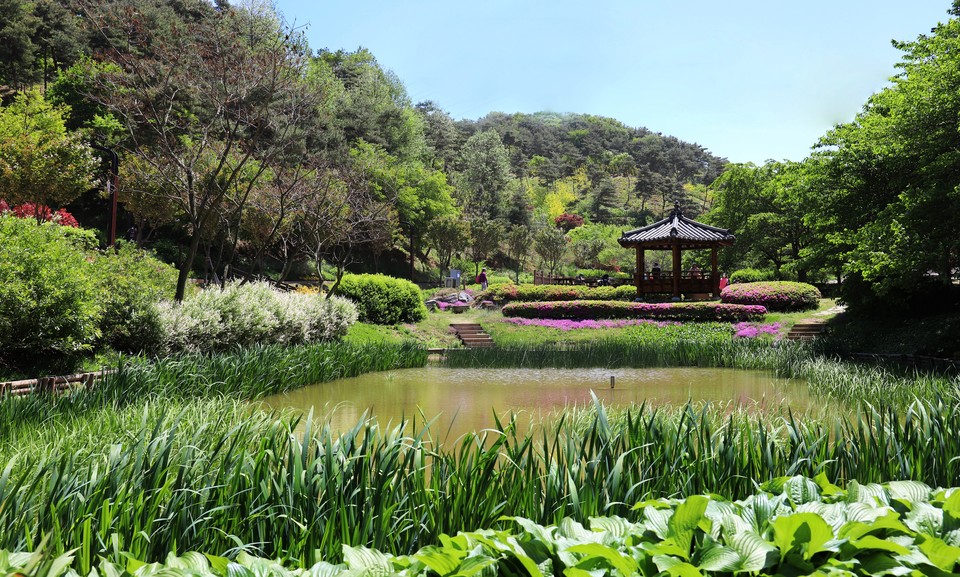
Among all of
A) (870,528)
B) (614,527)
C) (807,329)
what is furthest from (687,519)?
(807,329)

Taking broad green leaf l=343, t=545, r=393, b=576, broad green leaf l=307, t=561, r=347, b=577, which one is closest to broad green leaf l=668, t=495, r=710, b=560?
broad green leaf l=343, t=545, r=393, b=576

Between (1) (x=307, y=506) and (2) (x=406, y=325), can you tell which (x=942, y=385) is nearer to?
(1) (x=307, y=506)

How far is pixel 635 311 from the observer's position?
1967 cm

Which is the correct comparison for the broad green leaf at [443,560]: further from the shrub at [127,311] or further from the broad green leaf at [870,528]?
the shrub at [127,311]

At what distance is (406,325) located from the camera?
59.3 ft

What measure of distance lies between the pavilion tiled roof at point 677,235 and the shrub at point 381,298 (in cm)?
874

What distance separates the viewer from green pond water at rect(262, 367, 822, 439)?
7285 mm

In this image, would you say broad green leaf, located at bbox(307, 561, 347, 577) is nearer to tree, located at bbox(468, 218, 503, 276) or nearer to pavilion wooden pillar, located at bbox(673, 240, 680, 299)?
pavilion wooden pillar, located at bbox(673, 240, 680, 299)

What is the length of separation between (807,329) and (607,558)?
1736 cm

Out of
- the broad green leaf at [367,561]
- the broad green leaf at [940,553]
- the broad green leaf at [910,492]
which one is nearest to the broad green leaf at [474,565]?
the broad green leaf at [367,561]

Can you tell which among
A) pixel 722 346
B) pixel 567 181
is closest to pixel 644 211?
pixel 567 181

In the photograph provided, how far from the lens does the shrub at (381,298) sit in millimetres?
17703

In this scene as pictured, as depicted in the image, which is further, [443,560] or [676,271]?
[676,271]

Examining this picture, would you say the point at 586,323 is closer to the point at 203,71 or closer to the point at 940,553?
the point at 203,71
